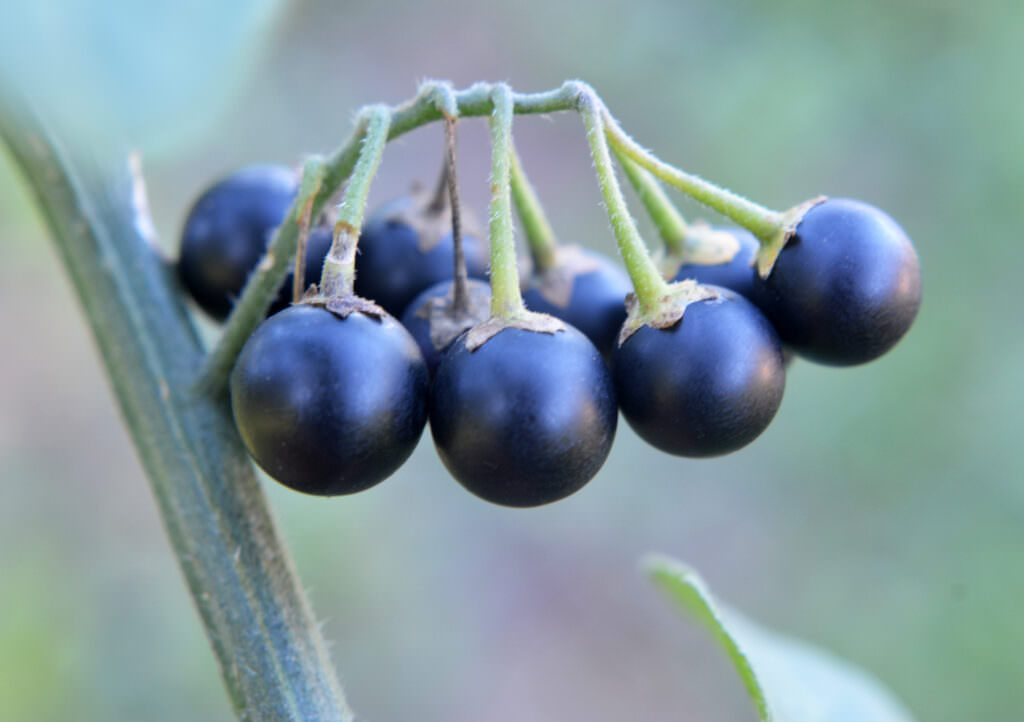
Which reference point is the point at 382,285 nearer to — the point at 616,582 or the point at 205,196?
the point at 205,196

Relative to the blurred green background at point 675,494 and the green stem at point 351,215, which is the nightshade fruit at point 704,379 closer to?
the green stem at point 351,215

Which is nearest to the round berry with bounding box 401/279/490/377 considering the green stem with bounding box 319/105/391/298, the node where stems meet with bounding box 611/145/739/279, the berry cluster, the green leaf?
the berry cluster

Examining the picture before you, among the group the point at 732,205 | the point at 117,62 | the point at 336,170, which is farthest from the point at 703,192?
the point at 117,62

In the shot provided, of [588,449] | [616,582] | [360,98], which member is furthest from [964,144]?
[588,449]

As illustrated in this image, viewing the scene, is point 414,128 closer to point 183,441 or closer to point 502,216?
point 502,216

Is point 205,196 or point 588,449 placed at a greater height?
point 205,196

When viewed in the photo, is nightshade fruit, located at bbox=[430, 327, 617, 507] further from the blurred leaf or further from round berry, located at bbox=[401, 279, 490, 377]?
the blurred leaf
